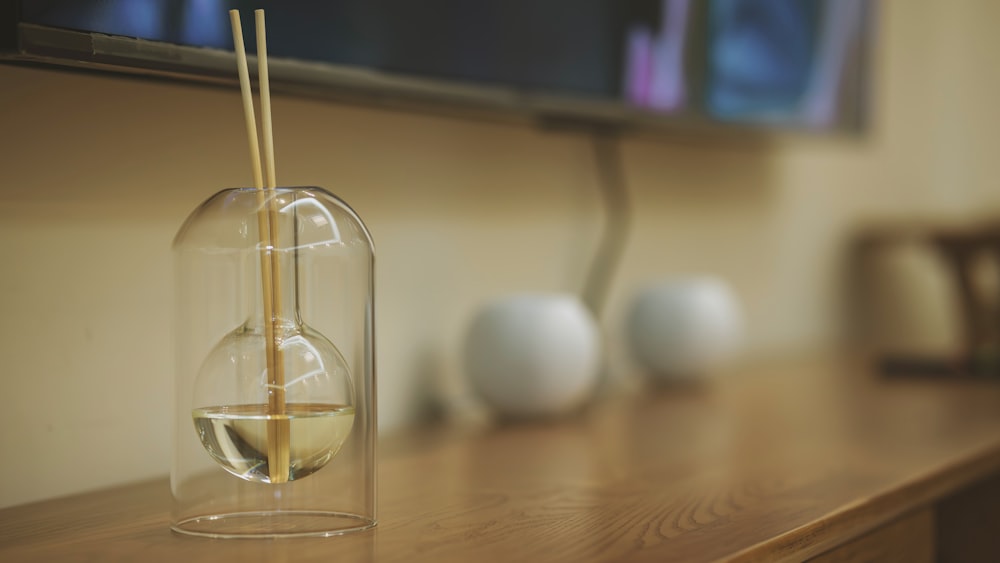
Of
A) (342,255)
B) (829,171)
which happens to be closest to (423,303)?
(342,255)

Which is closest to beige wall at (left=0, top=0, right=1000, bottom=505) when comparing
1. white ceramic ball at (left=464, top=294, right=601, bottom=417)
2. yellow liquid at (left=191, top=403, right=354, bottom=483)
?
white ceramic ball at (left=464, top=294, right=601, bottom=417)

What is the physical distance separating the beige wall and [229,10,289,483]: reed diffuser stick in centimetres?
19

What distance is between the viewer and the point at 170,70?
755mm

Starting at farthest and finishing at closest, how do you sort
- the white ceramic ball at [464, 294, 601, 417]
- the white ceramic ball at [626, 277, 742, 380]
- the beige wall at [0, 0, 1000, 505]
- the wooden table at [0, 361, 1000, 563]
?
the white ceramic ball at [626, 277, 742, 380], the white ceramic ball at [464, 294, 601, 417], the beige wall at [0, 0, 1000, 505], the wooden table at [0, 361, 1000, 563]

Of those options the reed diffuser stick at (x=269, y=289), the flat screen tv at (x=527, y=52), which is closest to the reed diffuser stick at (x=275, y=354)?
the reed diffuser stick at (x=269, y=289)

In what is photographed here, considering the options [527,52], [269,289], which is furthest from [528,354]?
[269,289]

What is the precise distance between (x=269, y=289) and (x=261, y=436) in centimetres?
9

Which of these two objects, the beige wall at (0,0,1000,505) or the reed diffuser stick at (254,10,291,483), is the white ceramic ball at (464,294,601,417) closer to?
the beige wall at (0,0,1000,505)

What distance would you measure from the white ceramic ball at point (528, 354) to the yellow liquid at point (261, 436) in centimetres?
42

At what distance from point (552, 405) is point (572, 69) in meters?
0.35

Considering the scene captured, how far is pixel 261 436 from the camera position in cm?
66

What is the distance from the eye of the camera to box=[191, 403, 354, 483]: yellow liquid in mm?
663

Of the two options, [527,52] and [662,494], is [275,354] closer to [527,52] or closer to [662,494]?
[662,494]

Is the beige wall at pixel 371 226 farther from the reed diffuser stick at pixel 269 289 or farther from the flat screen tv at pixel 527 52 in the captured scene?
the reed diffuser stick at pixel 269 289
